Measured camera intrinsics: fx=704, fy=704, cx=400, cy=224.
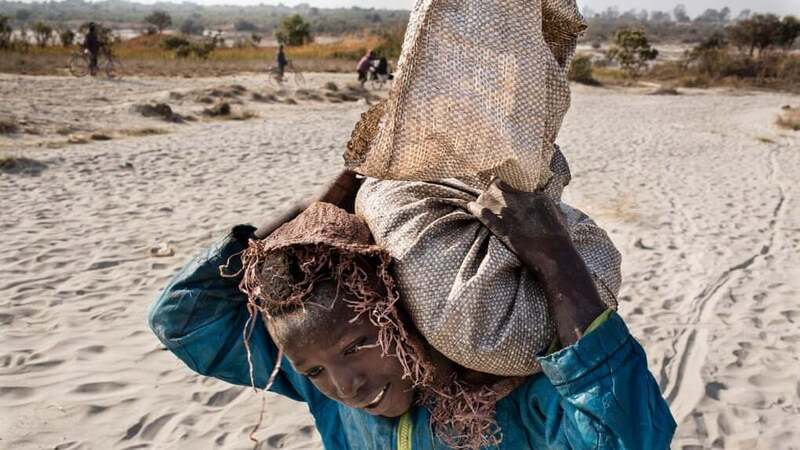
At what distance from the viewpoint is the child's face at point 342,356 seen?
3.89 feet

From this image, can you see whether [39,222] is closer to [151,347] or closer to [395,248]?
[151,347]

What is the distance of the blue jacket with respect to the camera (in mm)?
1041

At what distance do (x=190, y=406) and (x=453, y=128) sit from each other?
2824 millimetres

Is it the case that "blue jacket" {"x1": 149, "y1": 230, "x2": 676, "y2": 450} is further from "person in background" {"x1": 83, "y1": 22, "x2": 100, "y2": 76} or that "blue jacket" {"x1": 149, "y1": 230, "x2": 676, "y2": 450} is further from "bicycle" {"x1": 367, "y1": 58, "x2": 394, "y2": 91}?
"person in background" {"x1": 83, "y1": 22, "x2": 100, "y2": 76}

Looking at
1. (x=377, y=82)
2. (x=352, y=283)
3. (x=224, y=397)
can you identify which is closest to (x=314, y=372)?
(x=352, y=283)

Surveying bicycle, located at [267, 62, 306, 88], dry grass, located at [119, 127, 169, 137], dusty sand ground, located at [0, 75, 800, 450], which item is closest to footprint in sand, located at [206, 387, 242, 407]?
dusty sand ground, located at [0, 75, 800, 450]

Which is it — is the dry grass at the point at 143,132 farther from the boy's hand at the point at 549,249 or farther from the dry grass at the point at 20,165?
the boy's hand at the point at 549,249

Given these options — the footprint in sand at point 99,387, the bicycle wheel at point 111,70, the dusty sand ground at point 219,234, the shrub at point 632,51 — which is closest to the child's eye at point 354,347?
the dusty sand ground at point 219,234

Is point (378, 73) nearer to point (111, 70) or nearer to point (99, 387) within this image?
point (111, 70)

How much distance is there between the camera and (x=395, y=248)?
1.15m

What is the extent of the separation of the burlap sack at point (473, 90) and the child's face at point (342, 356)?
296 mm

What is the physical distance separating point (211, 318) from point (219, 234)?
468cm

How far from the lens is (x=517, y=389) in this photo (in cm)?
124

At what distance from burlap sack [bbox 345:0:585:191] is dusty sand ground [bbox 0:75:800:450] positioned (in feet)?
7.89
